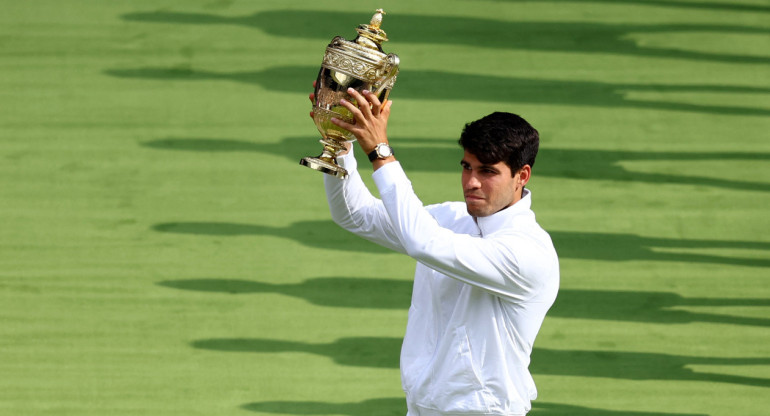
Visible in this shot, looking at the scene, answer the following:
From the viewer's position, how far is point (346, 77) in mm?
1485

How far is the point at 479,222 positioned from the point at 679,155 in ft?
4.29

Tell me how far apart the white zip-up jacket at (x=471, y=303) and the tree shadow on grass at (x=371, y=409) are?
2.96 ft

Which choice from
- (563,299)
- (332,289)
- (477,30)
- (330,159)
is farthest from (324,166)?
(477,30)

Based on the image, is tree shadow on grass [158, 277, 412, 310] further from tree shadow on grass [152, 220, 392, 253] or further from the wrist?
the wrist

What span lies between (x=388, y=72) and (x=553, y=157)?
4.12ft

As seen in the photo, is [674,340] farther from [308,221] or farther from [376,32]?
[376,32]

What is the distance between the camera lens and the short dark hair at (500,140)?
1.47 metres

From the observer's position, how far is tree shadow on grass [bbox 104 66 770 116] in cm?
268

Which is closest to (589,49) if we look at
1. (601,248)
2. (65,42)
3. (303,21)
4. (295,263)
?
(601,248)

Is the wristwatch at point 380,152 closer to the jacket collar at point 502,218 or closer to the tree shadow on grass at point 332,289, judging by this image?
the jacket collar at point 502,218

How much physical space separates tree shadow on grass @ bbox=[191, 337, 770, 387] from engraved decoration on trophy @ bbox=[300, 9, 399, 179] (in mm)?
1046

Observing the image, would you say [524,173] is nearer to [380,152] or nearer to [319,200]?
[380,152]

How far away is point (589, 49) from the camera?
2748 millimetres

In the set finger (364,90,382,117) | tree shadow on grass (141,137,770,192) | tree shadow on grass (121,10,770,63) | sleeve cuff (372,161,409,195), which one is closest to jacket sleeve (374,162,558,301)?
sleeve cuff (372,161,409,195)
